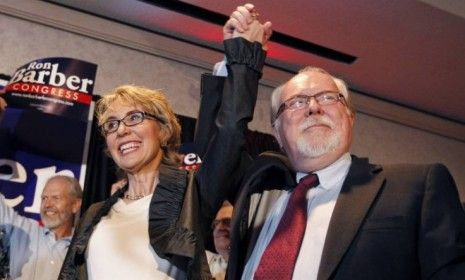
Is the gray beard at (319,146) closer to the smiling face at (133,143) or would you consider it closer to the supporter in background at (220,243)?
the smiling face at (133,143)

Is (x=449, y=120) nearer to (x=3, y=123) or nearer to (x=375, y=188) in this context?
(x=3, y=123)

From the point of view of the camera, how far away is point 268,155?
5.19ft

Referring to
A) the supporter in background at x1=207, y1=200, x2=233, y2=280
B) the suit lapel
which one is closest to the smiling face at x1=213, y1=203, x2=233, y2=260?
the supporter in background at x1=207, y1=200, x2=233, y2=280

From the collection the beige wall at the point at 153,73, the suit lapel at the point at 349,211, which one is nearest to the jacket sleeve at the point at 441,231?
the suit lapel at the point at 349,211

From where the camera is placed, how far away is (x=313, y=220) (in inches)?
51.3

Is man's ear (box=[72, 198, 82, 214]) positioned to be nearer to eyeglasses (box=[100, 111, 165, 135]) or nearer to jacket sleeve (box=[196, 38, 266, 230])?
eyeglasses (box=[100, 111, 165, 135])

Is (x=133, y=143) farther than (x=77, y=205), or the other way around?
(x=77, y=205)

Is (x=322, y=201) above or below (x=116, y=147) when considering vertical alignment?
below

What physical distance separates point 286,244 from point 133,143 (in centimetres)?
65

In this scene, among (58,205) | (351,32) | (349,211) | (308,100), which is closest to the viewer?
(349,211)

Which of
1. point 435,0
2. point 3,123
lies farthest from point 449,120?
point 3,123

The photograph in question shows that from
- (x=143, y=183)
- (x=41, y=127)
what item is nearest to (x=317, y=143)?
(x=143, y=183)

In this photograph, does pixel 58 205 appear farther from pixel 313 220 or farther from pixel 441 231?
pixel 441 231

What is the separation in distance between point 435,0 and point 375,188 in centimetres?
273
